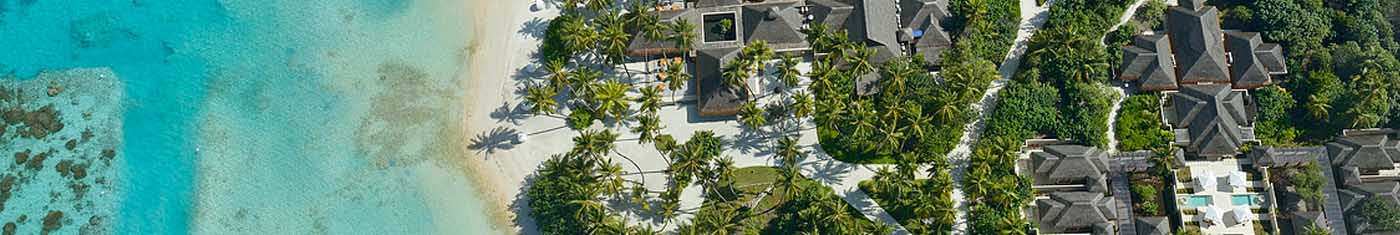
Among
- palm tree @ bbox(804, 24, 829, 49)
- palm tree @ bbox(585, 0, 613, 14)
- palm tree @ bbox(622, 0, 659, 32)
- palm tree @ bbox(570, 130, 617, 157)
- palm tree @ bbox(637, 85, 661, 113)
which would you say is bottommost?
palm tree @ bbox(570, 130, 617, 157)

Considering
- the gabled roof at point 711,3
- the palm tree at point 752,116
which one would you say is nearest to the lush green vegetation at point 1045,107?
the palm tree at point 752,116

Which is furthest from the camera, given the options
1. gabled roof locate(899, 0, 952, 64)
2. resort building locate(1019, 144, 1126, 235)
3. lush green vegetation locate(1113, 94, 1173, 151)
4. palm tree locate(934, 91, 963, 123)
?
gabled roof locate(899, 0, 952, 64)

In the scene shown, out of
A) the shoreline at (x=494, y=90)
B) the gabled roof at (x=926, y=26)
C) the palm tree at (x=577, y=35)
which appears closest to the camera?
the palm tree at (x=577, y=35)

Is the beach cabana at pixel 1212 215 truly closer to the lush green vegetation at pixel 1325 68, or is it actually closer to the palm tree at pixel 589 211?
the lush green vegetation at pixel 1325 68

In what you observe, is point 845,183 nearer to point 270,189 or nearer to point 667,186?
point 667,186

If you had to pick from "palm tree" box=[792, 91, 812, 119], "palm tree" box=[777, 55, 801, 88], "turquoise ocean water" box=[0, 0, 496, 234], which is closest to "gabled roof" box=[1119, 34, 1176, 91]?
"palm tree" box=[792, 91, 812, 119]

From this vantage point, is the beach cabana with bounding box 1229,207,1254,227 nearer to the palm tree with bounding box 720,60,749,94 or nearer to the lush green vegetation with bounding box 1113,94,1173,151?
the lush green vegetation with bounding box 1113,94,1173,151

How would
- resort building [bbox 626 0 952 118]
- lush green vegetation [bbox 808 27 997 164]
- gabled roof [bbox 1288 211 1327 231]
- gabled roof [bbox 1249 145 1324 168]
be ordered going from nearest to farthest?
gabled roof [bbox 1288 211 1327 231] < lush green vegetation [bbox 808 27 997 164] < gabled roof [bbox 1249 145 1324 168] < resort building [bbox 626 0 952 118]
